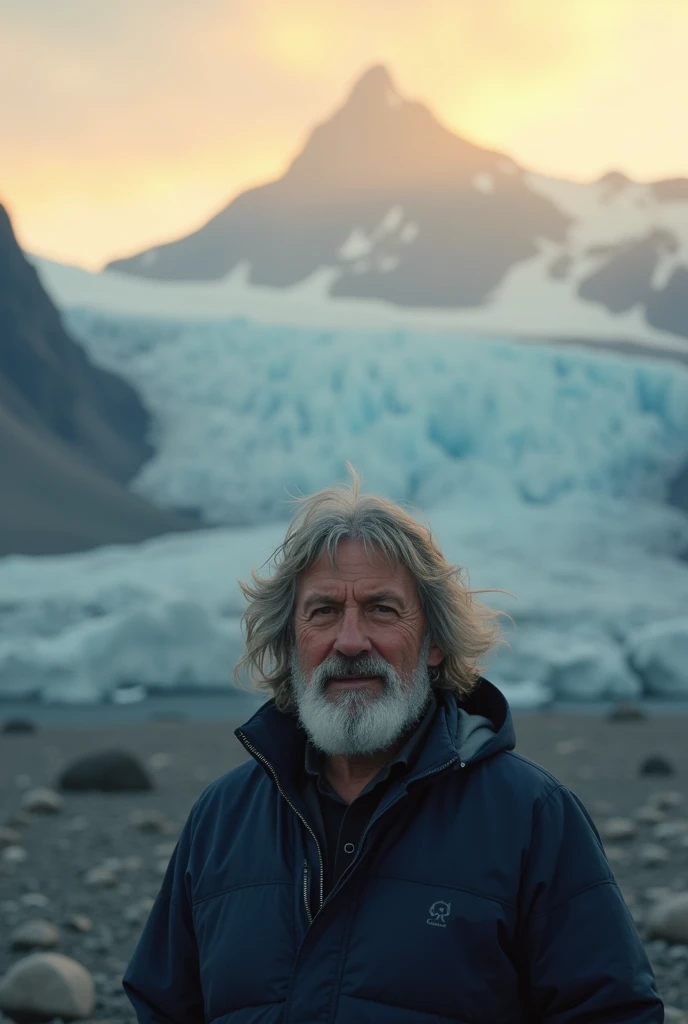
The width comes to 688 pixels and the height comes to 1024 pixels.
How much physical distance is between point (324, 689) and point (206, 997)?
0.58 meters

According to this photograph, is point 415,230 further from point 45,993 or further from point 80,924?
point 45,993

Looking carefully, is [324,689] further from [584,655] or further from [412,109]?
[412,109]

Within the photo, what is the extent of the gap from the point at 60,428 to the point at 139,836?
103ft

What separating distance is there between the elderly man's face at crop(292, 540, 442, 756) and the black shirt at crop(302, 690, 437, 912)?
0.18 ft

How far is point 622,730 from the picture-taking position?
18.1m

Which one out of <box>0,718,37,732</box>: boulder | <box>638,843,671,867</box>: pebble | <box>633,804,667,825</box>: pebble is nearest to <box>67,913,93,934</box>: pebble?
<box>638,843,671,867</box>: pebble

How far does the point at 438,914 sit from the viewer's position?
206cm

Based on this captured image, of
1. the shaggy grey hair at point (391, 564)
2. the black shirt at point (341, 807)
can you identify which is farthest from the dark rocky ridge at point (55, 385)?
the black shirt at point (341, 807)

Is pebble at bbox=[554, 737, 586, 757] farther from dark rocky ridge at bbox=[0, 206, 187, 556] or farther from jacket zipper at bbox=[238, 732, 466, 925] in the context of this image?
dark rocky ridge at bbox=[0, 206, 187, 556]

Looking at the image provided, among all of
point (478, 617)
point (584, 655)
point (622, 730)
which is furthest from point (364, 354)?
point (478, 617)

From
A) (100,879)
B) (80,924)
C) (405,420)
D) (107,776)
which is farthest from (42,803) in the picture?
(405,420)

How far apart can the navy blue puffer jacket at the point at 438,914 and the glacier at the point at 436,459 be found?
72.0ft

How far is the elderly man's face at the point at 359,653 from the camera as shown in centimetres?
231

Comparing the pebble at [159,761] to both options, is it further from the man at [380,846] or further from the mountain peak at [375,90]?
the mountain peak at [375,90]
